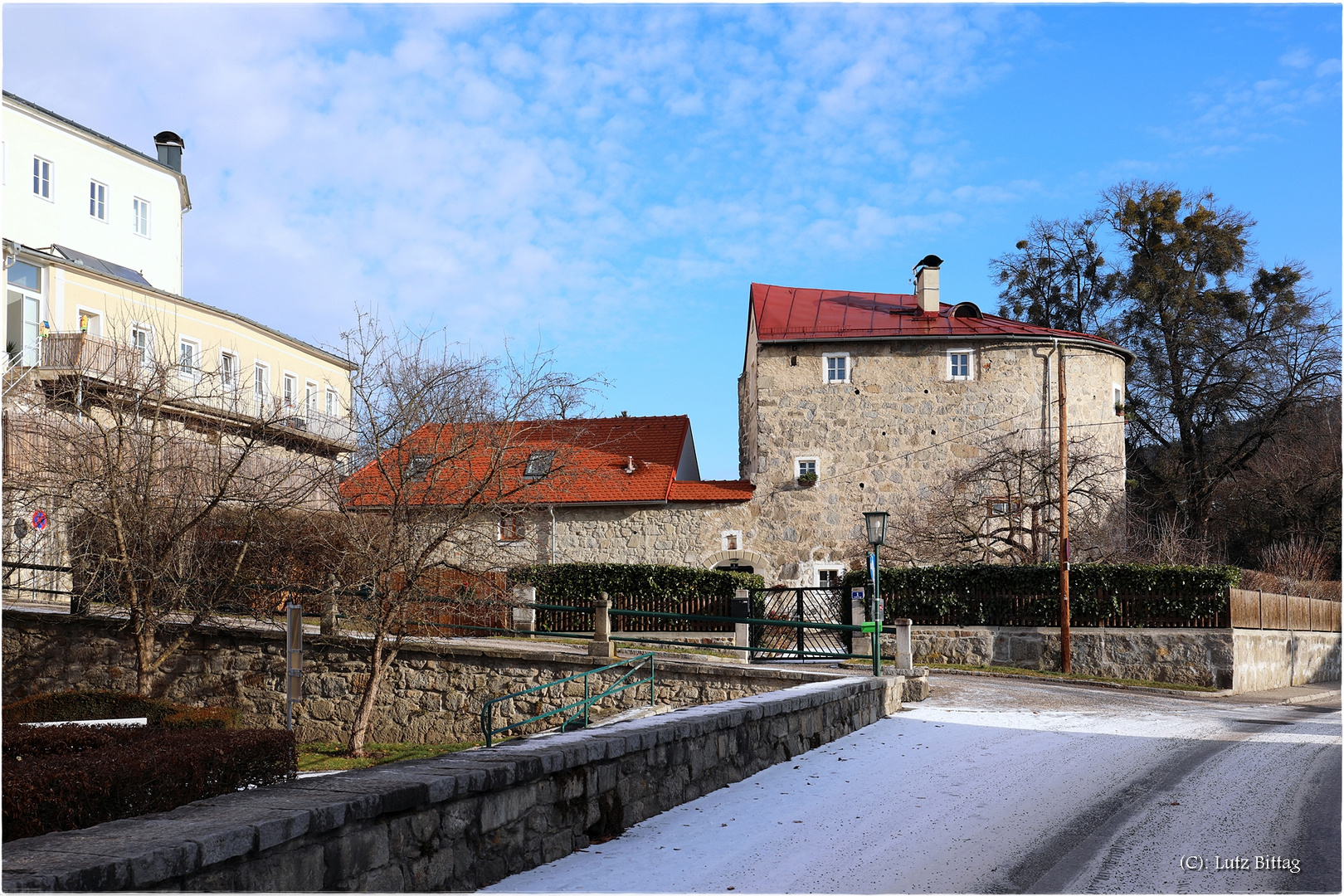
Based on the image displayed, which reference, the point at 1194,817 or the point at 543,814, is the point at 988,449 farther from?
the point at 543,814

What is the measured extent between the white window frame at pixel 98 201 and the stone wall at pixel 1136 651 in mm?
28676

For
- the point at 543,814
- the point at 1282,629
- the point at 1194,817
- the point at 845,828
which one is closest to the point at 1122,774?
the point at 1194,817

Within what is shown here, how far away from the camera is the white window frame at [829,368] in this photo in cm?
3070

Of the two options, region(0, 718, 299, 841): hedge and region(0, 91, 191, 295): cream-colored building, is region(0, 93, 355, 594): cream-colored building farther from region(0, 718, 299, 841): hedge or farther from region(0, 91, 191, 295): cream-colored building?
region(0, 718, 299, 841): hedge

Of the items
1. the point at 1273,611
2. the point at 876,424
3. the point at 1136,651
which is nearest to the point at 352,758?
the point at 1136,651

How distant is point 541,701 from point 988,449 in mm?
17725

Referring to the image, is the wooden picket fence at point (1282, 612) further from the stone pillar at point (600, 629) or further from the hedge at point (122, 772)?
the hedge at point (122, 772)

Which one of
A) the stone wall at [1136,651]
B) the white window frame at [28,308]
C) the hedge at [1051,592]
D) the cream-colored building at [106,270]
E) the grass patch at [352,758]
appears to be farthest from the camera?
the white window frame at [28,308]

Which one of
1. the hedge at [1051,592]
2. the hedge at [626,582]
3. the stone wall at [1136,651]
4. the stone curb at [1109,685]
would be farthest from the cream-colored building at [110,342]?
the stone wall at [1136,651]

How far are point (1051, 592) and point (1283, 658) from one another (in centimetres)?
569

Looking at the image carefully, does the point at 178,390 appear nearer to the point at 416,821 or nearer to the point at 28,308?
the point at 28,308

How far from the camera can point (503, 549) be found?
1648cm

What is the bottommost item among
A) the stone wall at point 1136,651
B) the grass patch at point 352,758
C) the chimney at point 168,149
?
the grass patch at point 352,758

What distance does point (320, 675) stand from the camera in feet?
55.3
